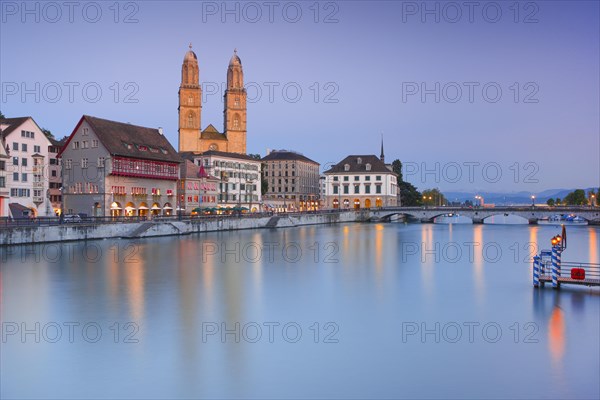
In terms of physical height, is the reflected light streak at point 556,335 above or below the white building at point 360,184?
below

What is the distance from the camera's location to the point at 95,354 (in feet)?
52.1

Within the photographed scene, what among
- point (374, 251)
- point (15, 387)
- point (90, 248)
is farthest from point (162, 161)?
point (15, 387)

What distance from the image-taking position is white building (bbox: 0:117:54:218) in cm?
6056

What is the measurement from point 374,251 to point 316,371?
33.5 meters

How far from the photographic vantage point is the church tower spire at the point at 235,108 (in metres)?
126

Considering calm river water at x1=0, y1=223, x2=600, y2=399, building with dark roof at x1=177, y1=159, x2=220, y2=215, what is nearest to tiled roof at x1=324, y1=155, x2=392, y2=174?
building with dark roof at x1=177, y1=159, x2=220, y2=215

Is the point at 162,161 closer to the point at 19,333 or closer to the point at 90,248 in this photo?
the point at 90,248

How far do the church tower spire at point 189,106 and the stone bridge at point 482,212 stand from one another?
38.8m

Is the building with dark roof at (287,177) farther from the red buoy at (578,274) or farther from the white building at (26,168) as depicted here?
the red buoy at (578,274)

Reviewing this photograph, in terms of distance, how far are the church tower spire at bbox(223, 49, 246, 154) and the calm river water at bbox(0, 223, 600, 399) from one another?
90609mm

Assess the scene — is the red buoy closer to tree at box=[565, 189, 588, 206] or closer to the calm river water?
the calm river water

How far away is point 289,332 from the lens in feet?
62.2

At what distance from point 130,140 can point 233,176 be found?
31.6m

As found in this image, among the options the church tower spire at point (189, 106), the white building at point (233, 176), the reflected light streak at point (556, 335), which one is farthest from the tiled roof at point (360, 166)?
the reflected light streak at point (556, 335)
